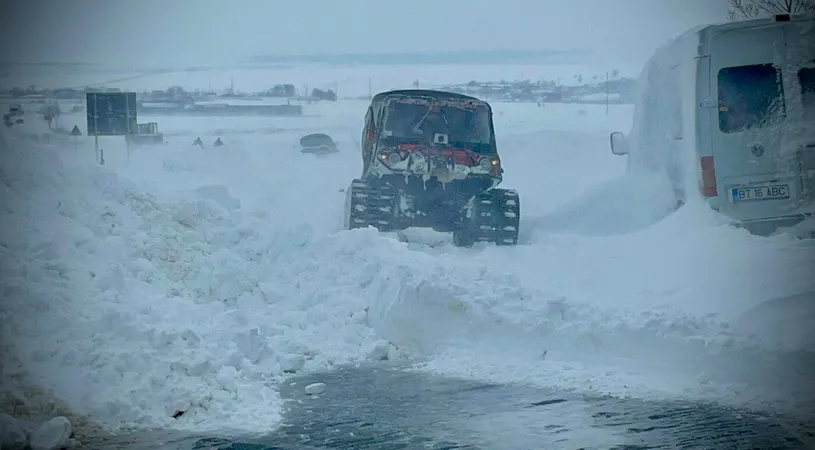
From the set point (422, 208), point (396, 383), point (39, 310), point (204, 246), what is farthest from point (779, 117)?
point (39, 310)

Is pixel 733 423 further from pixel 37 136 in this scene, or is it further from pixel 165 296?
pixel 37 136

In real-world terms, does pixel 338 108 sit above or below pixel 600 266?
above

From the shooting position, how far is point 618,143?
47.0 feet

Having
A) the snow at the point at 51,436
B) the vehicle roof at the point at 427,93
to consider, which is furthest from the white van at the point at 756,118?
the snow at the point at 51,436

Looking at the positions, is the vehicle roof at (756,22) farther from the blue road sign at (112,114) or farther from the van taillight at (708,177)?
the blue road sign at (112,114)

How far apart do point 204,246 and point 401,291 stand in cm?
356

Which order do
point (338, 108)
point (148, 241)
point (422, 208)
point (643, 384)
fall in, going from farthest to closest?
point (338, 108)
point (422, 208)
point (148, 241)
point (643, 384)

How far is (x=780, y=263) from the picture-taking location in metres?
9.12

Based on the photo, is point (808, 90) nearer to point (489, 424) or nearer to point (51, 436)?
point (489, 424)

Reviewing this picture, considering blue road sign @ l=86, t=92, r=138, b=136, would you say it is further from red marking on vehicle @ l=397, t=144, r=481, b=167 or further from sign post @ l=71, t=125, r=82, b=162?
red marking on vehicle @ l=397, t=144, r=481, b=167

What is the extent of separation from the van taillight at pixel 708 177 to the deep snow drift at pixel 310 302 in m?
0.39

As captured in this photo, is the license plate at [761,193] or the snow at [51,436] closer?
the snow at [51,436]

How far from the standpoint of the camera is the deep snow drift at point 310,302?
→ 699cm

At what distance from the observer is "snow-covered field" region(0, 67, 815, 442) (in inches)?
275
